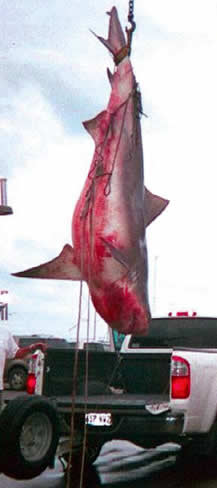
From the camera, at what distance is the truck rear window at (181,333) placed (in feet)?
30.9

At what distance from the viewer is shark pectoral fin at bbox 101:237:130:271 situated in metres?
2.95

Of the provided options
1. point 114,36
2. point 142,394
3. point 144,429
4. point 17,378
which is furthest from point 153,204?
point 17,378

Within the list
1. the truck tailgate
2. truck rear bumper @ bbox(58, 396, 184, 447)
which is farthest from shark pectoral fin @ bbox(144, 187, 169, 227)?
truck rear bumper @ bbox(58, 396, 184, 447)

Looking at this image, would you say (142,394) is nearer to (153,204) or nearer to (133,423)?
(133,423)

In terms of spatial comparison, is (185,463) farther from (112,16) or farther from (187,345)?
(112,16)

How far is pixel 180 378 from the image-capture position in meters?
7.93

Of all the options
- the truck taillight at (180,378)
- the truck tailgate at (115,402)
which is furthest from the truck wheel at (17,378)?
the truck taillight at (180,378)

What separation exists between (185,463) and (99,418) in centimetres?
239

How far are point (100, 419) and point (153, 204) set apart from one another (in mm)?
4912

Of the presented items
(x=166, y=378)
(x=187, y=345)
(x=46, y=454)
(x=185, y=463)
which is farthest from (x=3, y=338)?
(x=185, y=463)

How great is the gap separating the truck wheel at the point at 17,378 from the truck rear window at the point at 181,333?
1306 centimetres

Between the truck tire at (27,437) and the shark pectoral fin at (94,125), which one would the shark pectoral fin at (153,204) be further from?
the truck tire at (27,437)

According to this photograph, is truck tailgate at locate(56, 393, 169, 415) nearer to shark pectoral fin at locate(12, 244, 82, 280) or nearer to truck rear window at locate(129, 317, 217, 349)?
truck rear window at locate(129, 317, 217, 349)

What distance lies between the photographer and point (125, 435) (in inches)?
306
